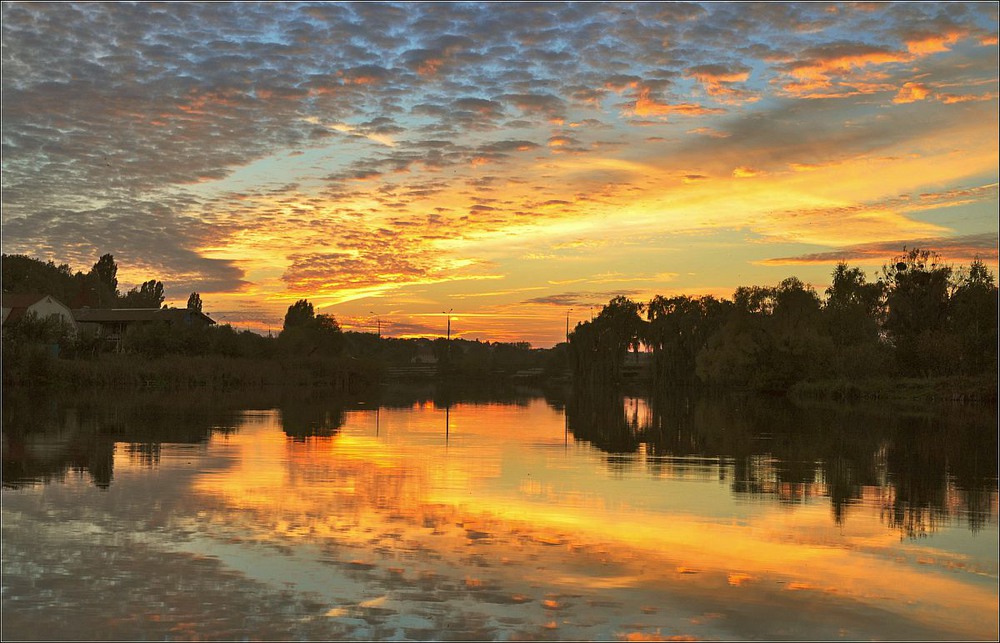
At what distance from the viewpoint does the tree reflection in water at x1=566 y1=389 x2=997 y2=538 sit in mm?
13758

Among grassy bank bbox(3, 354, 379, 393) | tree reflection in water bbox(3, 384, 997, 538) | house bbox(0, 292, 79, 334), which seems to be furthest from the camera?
house bbox(0, 292, 79, 334)

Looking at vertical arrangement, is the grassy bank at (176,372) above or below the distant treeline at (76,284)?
A: below

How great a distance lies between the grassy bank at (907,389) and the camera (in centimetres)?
5403

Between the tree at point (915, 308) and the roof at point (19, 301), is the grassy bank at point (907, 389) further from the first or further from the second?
the roof at point (19, 301)

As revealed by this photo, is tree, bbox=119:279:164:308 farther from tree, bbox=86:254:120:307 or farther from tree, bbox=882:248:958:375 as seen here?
tree, bbox=882:248:958:375

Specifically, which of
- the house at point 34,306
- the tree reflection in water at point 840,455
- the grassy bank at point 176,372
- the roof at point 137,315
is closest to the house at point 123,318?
the roof at point 137,315

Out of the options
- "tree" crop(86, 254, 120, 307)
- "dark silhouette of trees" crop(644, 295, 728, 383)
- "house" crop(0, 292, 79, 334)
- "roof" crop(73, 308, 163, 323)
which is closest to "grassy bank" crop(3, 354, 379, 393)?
"roof" crop(73, 308, 163, 323)

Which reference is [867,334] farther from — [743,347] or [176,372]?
[176,372]

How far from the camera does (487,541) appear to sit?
398 inches

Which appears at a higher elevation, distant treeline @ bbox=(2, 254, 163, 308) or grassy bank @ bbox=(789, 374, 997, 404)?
distant treeline @ bbox=(2, 254, 163, 308)

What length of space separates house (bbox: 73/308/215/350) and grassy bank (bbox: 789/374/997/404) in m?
54.9

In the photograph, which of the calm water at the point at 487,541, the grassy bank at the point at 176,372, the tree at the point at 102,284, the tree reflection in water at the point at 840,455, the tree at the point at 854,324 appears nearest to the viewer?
the calm water at the point at 487,541

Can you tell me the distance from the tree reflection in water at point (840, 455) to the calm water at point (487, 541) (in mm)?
115

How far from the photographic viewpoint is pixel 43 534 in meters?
9.85
